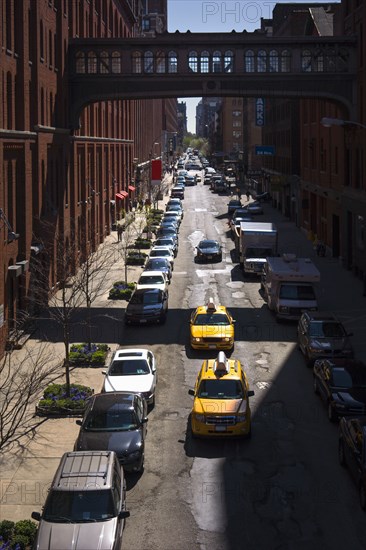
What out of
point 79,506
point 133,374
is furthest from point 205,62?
point 79,506

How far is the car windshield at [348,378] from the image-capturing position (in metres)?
21.0

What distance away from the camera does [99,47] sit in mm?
41906

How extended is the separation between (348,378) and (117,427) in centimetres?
702

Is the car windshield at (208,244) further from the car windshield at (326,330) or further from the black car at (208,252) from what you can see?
the car windshield at (326,330)

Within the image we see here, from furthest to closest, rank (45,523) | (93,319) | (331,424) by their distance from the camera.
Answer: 1. (93,319)
2. (331,424)
3. (45,523)

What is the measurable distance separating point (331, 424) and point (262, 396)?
3.01 metres

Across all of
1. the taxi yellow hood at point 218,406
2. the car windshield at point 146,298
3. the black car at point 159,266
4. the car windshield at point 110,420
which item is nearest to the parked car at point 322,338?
the taxi yellow hood at point 218,406

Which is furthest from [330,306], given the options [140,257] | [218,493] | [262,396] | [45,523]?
[45,523]

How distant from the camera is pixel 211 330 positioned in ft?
92.6

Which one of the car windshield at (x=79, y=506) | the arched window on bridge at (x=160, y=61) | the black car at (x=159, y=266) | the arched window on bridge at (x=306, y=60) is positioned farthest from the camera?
the black car at (x=159, y=266)

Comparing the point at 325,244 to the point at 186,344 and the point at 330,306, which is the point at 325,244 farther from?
the point at 186,344

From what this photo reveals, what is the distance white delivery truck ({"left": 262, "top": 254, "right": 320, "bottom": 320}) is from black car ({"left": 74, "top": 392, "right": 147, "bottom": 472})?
1407cm

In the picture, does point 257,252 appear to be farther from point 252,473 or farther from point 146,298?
point 252,473

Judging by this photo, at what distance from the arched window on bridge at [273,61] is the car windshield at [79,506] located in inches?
1293
